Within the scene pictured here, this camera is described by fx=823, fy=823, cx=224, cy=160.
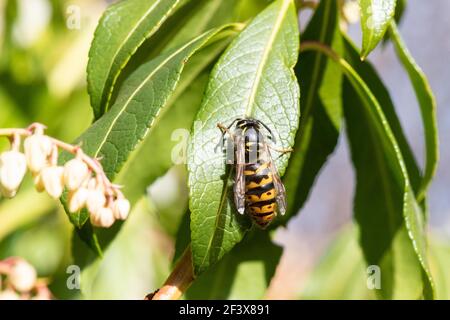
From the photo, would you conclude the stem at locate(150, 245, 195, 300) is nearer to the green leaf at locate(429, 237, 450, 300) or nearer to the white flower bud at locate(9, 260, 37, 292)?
the white flower bud at locate(9, 260, 37, 292)

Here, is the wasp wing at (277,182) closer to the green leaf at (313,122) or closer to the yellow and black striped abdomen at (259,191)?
the yellow and black striped abdomen at (259,191)

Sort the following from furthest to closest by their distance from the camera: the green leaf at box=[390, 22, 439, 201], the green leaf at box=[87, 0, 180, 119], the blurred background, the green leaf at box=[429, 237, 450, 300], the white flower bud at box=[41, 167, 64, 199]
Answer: the blurred background, the green leaf at box=[429, 237, 450, 300], the green leaf at box=[390, 22, 439, 201], the green leaf at box=[87, 0, 180, 119], the white flower bud at box=[41, 167, 64, 199]

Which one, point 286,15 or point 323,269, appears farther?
point 323,269

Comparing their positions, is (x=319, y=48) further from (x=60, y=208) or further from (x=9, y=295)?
(x=60, y=208)

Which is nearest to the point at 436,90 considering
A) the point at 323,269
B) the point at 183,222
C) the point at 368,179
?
the point at 323,269

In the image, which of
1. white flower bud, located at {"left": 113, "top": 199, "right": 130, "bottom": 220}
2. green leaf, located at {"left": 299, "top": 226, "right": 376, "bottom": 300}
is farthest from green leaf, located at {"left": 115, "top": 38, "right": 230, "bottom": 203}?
green leaf, located at {"left": 299, "top": 226, "right": 376, "bottom": 300}

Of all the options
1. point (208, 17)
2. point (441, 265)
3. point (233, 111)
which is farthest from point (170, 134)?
point (441, 265)

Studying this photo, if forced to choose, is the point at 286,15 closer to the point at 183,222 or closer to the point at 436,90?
the point at 183,222
